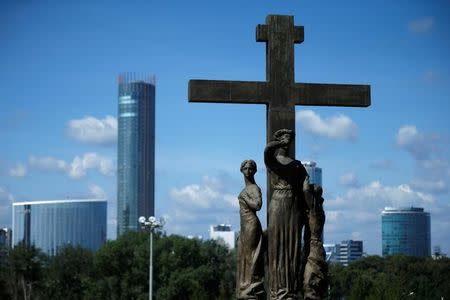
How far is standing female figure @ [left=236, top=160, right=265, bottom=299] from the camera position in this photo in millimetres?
12435

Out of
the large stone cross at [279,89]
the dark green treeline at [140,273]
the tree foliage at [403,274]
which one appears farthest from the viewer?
the tree foliage at [403,274]

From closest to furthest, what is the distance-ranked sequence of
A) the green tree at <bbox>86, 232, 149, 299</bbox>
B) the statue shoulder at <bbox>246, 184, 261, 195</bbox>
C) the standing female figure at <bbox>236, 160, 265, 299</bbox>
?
the standing female figure at <bbox>236, 160, 265, 299</bbox> → the statue shoulder at <bbox>246, 184, 261, 195</bbox> → the green tree at <bbox>86, 232, 149, 299</bbox>

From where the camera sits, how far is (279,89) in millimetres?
13531

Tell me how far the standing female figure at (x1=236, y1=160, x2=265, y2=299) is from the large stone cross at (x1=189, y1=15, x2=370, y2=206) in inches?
41.7

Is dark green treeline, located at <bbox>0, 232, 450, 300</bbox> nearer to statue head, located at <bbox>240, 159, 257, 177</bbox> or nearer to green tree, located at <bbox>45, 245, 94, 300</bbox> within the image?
green tree, located at <bbox>45, 245, 94, 300</bbox>

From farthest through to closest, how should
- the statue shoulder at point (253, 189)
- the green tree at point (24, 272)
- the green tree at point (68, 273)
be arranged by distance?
the green tree at point (68, 273) < the green tree at point (24, 272) < the statue shoulder at point (253, 189)

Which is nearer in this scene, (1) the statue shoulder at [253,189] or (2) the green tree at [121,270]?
(1) the statue shoulder at [253,189]

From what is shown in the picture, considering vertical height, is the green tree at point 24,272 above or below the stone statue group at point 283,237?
below

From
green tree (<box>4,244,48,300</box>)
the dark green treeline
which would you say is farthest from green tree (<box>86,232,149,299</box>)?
green tree (<box>4,244,48,300</box>)

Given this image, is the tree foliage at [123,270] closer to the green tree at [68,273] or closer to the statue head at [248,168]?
the green tree at [68,273]

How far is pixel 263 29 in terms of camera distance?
13.7m

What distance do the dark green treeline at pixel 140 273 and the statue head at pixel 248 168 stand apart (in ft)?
143

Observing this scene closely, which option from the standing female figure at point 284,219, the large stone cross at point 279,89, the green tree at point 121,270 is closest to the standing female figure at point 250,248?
the standing female figure at point 284,219

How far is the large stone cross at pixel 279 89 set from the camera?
13.4 m
